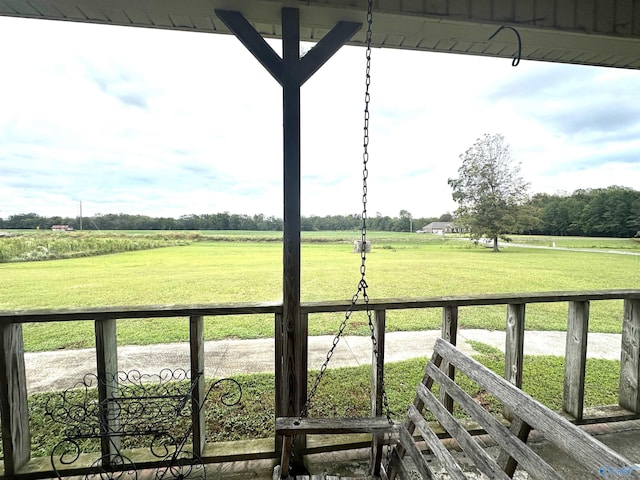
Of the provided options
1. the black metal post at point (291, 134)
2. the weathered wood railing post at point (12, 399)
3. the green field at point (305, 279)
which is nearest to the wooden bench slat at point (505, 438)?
the black metal post at point (291, 134)

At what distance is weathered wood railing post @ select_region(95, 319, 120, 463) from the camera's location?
1287mm

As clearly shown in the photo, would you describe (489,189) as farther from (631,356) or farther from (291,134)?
(291,134)

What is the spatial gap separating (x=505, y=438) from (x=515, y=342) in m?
1.02

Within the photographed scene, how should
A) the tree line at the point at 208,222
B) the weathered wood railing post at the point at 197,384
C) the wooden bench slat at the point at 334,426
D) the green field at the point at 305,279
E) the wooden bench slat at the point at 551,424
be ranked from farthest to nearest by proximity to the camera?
the green field at the point at 305,279, the tree line at the point at 208,222, the weathered wood railing post at the point at 197,384, the wooden bench slat at the point at 334,426, the wooden bench slat at the point at 551,424

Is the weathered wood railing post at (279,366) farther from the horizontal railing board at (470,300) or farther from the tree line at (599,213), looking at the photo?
the tree line at (599,213)

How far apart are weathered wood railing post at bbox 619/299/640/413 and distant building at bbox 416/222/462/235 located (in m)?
3.46

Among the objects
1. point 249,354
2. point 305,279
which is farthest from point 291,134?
point 305,279

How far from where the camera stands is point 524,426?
84 cm

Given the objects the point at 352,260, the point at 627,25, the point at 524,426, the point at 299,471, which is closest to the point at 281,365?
the point at 299,471

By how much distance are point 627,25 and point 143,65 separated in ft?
22.8

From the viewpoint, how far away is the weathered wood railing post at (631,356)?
1.72 metres

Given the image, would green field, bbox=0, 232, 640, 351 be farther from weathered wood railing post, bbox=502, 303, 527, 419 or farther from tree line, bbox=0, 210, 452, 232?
weathered wood railing post, bbox=502, 303, 527, 419

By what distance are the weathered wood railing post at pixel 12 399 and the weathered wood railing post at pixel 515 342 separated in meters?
2.44

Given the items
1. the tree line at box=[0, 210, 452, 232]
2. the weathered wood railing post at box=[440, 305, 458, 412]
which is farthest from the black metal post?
the tree line at box=[0, 210, 452, 232]
